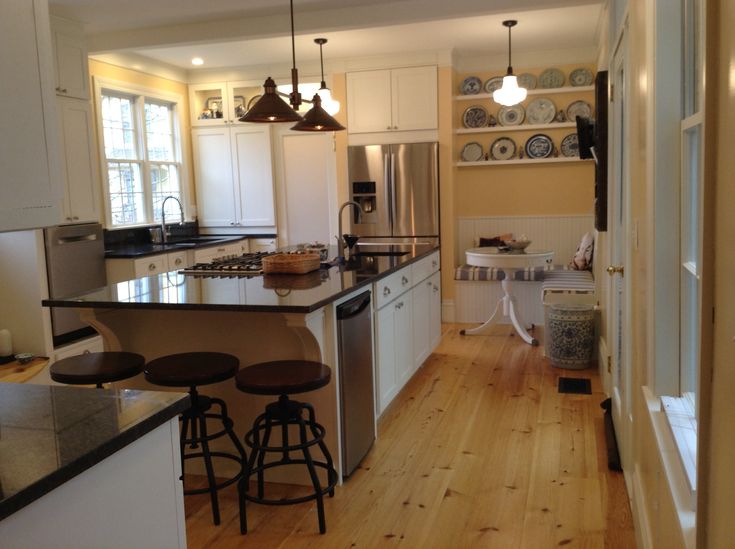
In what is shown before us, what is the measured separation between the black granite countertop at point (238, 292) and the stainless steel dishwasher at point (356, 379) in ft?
0.45

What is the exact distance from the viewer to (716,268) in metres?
1.11

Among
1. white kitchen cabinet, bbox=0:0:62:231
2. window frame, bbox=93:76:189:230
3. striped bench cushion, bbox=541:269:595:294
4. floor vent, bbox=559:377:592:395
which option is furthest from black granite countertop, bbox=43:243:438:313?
window frame, bbox=93:76:189:230

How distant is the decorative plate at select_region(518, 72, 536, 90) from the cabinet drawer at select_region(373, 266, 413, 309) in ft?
10.2

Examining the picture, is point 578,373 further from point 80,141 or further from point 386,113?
point 80,141

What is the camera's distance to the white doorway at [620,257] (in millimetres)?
2861

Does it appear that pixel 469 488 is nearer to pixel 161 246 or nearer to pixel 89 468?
pixel 89 468

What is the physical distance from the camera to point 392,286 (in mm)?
3795

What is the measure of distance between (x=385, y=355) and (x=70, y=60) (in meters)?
3.19

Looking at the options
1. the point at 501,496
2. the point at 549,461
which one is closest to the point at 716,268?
the point at 501,496

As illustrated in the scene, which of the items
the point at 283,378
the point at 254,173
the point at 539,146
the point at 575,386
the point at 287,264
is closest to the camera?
the point at 283,378

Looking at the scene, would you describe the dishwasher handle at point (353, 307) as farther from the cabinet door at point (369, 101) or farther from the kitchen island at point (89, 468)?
the cabinet door at point (369, 101)

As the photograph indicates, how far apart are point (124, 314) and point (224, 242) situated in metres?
3.35

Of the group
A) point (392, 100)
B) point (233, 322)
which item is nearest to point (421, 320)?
point (233, 322)

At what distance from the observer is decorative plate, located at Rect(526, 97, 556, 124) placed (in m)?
6.39
